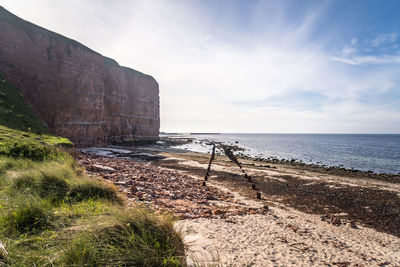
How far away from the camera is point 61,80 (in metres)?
31.5

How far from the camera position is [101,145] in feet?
121

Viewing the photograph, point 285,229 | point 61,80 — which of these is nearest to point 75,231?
point 285,229

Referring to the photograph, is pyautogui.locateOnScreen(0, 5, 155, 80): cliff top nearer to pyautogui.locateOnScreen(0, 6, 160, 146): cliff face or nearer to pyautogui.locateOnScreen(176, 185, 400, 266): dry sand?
pyautogui.locateOnScreen(0, 6, 160, 146): cliff face

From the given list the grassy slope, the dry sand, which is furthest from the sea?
the grassy slope

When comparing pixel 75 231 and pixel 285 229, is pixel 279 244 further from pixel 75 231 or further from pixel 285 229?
pixel 75 231

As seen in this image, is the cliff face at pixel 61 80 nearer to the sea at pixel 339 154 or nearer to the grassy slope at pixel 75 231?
the sea at pixel 339 154

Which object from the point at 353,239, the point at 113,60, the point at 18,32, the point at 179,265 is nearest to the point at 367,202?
the point at 353,239

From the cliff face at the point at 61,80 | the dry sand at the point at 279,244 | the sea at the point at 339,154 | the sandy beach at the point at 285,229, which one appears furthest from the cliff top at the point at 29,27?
the dry sand at the point at 279,244

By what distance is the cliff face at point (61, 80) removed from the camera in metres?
26.7

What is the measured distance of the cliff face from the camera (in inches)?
1050

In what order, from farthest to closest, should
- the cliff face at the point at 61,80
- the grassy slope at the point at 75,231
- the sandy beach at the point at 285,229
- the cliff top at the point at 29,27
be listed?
the cliff top at the point at 29,27 < the cliff face at the point at 61,80 < the sandy beach at the point at 285,229 < the grassy slope at the point at 75,231

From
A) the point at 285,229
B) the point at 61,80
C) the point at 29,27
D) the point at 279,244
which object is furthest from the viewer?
the point at 61,80

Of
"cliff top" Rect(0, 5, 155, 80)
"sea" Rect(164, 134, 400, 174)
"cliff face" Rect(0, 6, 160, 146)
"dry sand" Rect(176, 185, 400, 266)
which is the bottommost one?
"sea" Rect(164, 134, 400, 174)

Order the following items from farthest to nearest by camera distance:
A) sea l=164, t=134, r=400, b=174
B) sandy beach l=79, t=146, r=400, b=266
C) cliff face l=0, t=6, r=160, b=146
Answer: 1. sea l=164, t=134, r=400, b=174
2. cliff face l=0, t=6, r=160, b=146
3. sandy beach l=79, t=146, r=400, b=266
